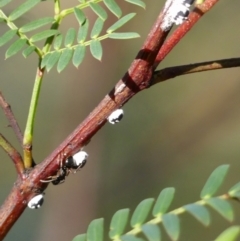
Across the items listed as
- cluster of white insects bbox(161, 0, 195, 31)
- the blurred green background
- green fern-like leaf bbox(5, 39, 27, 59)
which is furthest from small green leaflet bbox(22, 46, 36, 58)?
the blurred green background

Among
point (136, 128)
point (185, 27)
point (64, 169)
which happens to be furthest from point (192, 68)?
point (136, 128)

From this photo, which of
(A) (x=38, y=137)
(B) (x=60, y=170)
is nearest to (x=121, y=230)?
(B) (x=60, y=170)

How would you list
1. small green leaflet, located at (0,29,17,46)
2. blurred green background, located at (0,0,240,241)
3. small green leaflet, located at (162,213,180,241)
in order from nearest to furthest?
small green leaflet, located at (162,213,180,241) < small green leaflet, located at (0,29,17,46) < blurred green background, located at (0,0,240,241)

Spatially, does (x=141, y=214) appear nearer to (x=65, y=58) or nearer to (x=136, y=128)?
(x=65, y=58)

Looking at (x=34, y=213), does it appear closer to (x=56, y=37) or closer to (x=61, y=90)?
(x=61, y=90)

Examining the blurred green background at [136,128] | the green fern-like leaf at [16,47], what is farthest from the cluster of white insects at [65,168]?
the blurred green background at [136,128]

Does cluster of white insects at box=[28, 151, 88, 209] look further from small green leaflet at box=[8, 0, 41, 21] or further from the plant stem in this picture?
small green leaflet at box=[8, 0, 41, 21]

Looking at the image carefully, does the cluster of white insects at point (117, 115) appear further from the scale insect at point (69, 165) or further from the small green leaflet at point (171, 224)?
the small green leaflet at point (171, 224)
